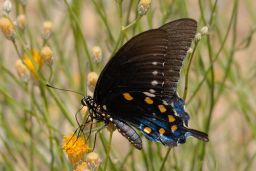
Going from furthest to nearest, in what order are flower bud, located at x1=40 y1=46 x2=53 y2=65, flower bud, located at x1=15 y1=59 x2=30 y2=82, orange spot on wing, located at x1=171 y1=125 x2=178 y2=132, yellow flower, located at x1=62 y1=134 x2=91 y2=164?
flower bud, located at x1=15 y1=59 x2=30 y2=82
flower bud, located at x1=40 y1=46 x2=53 y2=65
orange spot on wing, located at x1=171 y1=125 x2=178 y2=132
yellow flower, located at x1=62 y1=134 x2=91 y2=164

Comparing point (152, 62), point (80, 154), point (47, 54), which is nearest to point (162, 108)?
point (152, 62)

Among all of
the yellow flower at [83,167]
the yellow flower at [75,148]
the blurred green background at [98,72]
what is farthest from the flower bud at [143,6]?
the yellow flower at [83,167]

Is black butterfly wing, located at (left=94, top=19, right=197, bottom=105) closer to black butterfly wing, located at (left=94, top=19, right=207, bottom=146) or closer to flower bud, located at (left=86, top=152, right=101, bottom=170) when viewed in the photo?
black butterfly wing, located at (left=94, top=19, right=207, bottom=146)

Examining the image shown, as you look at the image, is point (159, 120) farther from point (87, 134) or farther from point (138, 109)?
point (87, 134)

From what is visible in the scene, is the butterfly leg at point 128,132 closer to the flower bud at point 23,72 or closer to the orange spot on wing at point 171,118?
the orange spot on wing at point 171,118

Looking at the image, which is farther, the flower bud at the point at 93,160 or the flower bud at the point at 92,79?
the flower bud at the point at 92,79

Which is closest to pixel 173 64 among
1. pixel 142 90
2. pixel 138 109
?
pixel 142 90

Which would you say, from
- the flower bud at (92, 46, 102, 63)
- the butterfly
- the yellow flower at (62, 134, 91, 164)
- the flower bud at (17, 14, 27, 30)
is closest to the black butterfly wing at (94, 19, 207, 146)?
the butterfly
